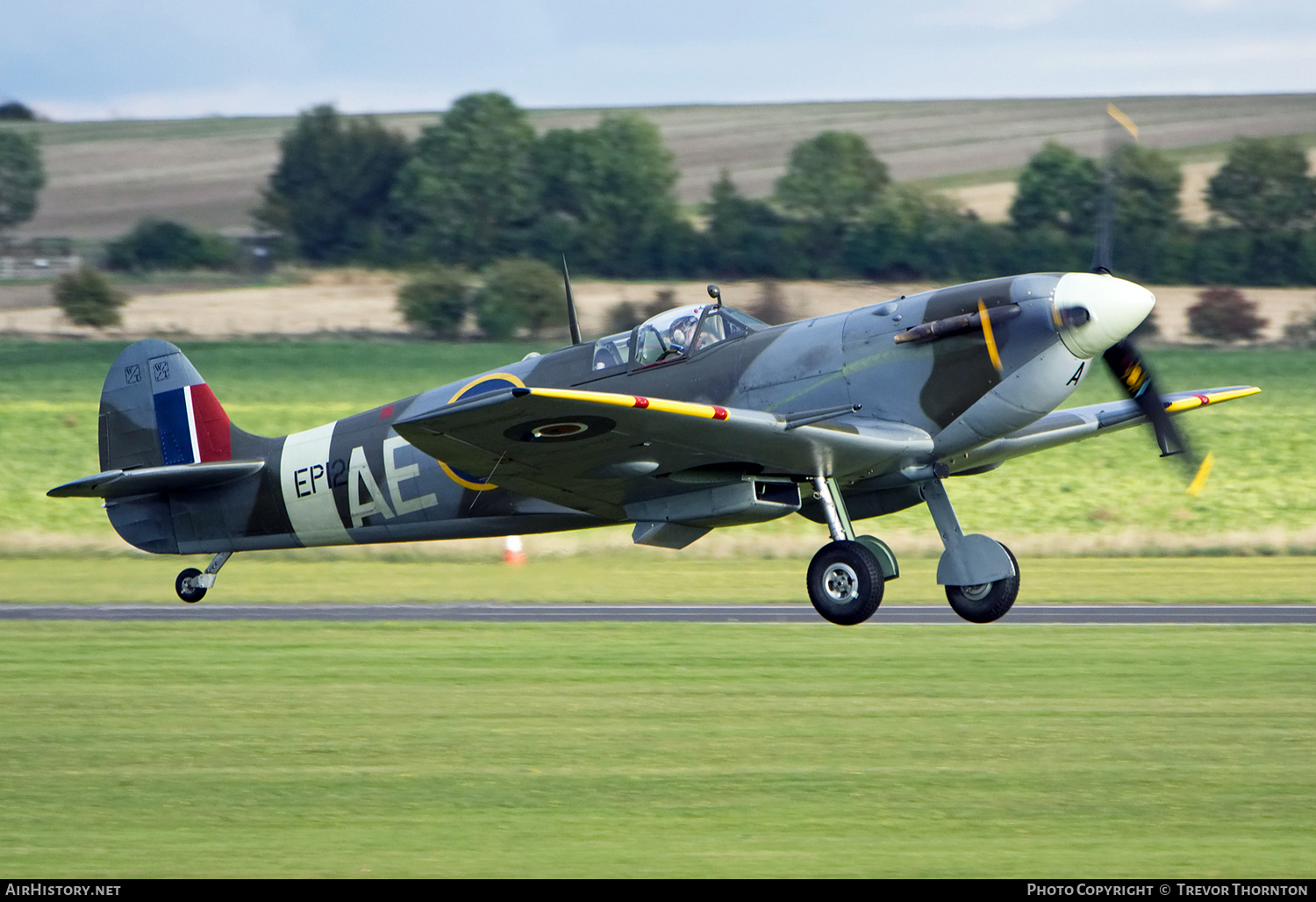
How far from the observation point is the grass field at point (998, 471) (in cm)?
2414

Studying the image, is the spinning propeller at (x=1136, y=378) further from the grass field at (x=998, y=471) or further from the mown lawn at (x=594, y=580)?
the grass field at (x=998, y=471)

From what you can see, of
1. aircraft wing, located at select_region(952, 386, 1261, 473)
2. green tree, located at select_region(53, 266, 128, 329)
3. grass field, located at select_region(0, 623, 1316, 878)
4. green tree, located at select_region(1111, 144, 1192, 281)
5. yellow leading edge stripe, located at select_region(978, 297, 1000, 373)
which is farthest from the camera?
green tree, located at select_region(53, 266, 128, 329)

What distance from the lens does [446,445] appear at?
33.9 ft

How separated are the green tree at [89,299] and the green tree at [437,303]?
8262mm

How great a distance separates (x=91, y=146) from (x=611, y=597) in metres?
63.0

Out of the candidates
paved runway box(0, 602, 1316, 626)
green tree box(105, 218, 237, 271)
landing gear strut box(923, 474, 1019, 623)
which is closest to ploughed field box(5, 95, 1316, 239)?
green tree box(105, 218, 237, 271)

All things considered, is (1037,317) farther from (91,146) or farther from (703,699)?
(91,146)

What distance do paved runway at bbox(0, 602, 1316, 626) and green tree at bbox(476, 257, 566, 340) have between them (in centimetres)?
1817

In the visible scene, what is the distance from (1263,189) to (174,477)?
38314mm

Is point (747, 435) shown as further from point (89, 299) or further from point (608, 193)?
point (608, 193)

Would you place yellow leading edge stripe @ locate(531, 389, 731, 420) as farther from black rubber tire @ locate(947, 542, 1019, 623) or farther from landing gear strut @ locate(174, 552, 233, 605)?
landing gear strut @ locate(174, 552, 233, 605)

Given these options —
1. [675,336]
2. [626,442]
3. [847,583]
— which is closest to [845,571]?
[847,583]

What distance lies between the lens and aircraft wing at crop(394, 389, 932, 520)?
386 inches
